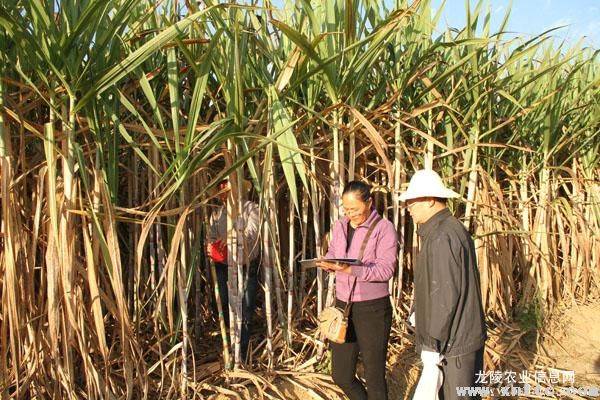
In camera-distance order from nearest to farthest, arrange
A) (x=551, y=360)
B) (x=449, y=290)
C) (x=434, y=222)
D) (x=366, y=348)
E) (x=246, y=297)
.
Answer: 1. (x=449, y=290)
2. (x=434, y=222)
3. (x=366, y=348)
4. (x=246, y=297)
5. (x=551, y=360)

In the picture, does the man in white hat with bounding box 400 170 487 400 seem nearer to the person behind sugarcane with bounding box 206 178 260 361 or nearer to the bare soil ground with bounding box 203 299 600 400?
the bare soil ground with bounding box 203 299 600 400

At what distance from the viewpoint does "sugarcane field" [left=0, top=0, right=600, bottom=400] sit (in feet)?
6.30

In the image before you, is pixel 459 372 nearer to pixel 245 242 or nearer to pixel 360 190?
pixel 360 190

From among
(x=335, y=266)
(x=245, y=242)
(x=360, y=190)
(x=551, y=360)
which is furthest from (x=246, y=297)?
(x=551, y=360)

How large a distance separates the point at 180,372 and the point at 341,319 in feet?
2.95

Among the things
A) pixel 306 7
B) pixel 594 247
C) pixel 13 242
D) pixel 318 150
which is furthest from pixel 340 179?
pixel 594 247

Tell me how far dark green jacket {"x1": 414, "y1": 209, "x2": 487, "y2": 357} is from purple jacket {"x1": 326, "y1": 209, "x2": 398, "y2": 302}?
12.8 inches

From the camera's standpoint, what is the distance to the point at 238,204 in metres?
2.40

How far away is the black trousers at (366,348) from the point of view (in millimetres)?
2326

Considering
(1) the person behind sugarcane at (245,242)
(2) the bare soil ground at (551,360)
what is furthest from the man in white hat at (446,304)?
(1) the person behind sugarcane at (245,242)

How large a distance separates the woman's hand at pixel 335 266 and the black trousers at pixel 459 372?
22.9 inches

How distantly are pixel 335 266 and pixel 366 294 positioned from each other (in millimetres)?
238

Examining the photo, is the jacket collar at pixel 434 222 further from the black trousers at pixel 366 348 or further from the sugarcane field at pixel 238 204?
the black trousers at pixel 366 348

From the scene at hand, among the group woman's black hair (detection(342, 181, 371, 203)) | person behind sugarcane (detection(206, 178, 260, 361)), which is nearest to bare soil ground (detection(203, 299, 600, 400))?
person behind sugarcane (detection(206, 178, 260, 361))
